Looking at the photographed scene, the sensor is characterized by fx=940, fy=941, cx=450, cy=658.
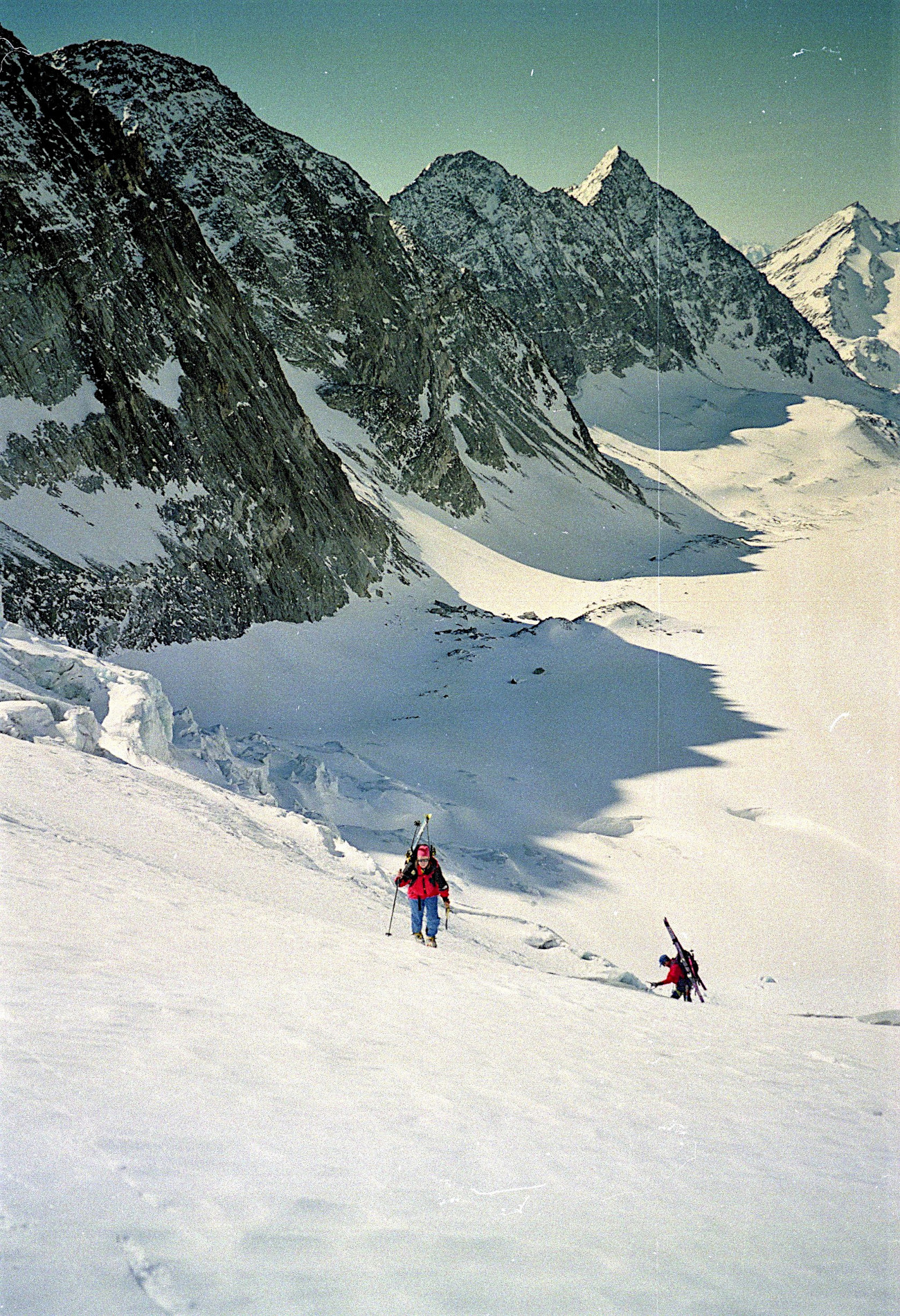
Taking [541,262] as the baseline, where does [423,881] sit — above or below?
below

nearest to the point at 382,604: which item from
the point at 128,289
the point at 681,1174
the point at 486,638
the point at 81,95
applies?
the point at 486,638

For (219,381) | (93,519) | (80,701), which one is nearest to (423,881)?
(80,701)

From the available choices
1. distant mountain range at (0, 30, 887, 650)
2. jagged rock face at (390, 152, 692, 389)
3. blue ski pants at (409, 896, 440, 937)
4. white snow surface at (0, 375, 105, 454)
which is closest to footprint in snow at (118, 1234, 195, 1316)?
blue ski pants at (409, 896, 440, 937)

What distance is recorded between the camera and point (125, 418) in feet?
83.0

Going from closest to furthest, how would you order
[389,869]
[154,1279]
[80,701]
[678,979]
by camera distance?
1. [154,1279]
2. [678,979]
3. [389,869]
4. [80,701]

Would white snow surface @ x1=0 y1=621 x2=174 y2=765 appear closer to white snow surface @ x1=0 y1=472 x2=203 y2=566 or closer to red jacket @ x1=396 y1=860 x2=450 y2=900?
red jacket @ x1=396 y1=860 x2=450 y2=900

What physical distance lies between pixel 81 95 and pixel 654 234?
148 metres

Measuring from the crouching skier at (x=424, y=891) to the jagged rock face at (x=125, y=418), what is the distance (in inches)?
560

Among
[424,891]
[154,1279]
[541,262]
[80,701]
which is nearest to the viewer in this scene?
[154,1279]

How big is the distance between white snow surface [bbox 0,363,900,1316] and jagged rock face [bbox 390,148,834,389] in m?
109

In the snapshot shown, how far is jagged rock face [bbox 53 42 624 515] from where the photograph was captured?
48406 mm

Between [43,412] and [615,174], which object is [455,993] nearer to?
[43,412]

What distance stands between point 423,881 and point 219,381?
2432cm

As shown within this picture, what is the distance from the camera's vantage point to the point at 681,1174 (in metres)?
3.51
